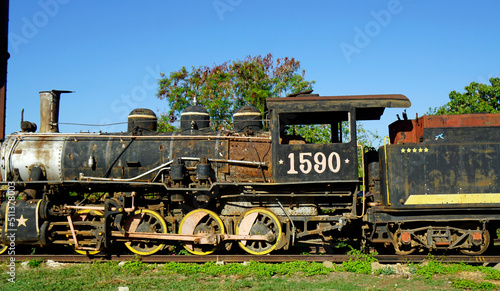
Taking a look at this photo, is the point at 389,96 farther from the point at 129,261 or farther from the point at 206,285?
the point at 129,261

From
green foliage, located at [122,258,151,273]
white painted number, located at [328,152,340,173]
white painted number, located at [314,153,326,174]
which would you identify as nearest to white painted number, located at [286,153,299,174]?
white painted number, located at [314,153,326,174]

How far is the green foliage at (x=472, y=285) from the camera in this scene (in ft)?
22.3

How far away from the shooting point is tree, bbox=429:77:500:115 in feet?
70.9

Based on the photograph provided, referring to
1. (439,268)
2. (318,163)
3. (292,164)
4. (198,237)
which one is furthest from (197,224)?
(439,268)

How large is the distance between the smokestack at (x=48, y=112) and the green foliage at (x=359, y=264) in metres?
7.44

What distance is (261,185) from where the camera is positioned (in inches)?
347

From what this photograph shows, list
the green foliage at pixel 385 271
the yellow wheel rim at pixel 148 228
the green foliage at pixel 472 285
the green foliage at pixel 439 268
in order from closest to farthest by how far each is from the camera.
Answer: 1. the green foliage at pixel 472 285
2. the green foliage at pixel 439 268
3. the green foliage at pixel 385 271
4. the yellow wheel rim at pixel 148 228

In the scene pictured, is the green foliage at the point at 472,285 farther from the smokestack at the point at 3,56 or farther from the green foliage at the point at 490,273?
the smokestack at the point at 3,56

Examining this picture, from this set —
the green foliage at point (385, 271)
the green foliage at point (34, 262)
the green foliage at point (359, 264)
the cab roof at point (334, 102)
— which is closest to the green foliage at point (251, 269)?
the green foliage at point (359, 264)

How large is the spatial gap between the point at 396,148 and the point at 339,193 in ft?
4.86

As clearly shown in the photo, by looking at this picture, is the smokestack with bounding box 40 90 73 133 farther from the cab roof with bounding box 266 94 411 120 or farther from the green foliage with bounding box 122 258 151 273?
the cab roof with bounding box 266 94 411 120

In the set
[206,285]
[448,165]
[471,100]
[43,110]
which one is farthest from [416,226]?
[471,100]

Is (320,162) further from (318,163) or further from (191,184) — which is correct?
(191,184)

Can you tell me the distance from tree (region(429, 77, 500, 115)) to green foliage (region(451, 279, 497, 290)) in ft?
54.3
